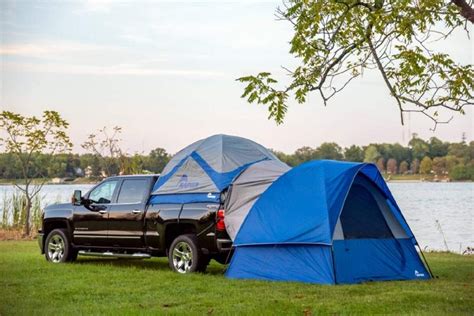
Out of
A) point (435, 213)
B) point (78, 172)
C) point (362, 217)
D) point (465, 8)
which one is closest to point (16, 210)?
point (78, 172)

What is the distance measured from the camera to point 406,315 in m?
9.52

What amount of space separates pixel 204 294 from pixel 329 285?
1967 millimetres

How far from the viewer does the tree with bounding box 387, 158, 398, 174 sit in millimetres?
25675

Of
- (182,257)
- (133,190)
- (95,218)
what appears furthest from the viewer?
(95,218)

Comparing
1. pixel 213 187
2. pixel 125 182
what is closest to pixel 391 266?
pixel 213 187

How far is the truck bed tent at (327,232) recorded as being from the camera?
1255 centimetres

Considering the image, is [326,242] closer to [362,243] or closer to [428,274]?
[362,243]

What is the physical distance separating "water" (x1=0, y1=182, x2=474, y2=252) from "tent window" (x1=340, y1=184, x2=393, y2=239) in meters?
11.4

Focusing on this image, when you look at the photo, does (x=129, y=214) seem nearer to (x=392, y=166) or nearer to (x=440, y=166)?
(x=392, y=166)

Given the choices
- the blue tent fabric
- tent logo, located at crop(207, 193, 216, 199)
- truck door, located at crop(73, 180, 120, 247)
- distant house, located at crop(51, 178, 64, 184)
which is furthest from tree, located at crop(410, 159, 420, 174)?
the blue tent fabric

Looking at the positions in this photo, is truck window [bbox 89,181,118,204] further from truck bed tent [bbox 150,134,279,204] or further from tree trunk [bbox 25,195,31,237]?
tree trunk [bbox 25,195,31,237]

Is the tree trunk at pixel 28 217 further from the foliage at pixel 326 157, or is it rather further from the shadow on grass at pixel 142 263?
the shadow on grass at pixel 142 263

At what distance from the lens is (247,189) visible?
1392 cm

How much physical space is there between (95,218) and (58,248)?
139 centimetres
